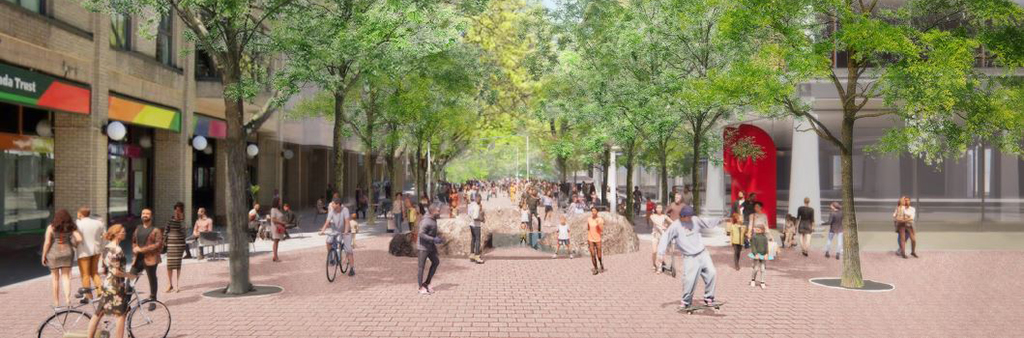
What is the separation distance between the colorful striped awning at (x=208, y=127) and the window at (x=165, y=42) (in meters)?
2.55

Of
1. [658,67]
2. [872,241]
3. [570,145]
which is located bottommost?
[872,241]

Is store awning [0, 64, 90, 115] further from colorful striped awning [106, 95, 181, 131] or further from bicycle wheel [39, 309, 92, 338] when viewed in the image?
bicycle wheel [39, 309, 92, 338]

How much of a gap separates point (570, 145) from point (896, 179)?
41106 millimetres

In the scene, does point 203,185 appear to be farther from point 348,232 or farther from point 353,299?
point 353,299

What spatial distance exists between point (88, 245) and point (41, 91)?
6888mm

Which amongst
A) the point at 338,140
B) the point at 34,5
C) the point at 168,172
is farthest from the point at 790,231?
the point at 34,5

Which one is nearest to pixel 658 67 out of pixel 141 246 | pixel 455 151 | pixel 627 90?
pixel 627 90

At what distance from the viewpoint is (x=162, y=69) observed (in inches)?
865

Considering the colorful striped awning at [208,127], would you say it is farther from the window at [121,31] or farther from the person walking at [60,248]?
the person walking at [60,248]

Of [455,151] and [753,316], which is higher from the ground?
[455,151]

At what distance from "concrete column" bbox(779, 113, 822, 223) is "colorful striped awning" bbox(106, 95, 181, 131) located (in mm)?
20987

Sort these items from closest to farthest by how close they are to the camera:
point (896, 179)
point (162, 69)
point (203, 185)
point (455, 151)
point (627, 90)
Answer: point (162, 69)
point (627, 90)
point (203, 185)
point (455, 151)
point (896, 179)

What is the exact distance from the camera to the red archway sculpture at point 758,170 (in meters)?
24.6

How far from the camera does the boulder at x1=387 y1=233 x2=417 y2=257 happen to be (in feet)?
Result: 60.7
